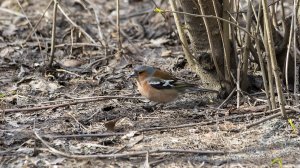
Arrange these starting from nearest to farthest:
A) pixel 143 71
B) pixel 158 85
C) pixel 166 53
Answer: pixel 158 85 < pixel 143 71 < pixel 166 53

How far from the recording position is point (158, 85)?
6539mm

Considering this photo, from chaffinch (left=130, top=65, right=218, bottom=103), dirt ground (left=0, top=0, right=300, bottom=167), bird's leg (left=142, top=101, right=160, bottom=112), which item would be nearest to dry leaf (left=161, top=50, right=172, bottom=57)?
dirt ground (left=0, top=0, right=300, bottom=167)

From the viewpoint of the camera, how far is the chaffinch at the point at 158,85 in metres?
6.41

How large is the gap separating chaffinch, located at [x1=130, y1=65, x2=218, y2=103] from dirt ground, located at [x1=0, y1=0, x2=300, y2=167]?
14cm

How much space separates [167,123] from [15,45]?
3860mm

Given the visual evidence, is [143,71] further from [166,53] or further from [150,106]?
[166,53]

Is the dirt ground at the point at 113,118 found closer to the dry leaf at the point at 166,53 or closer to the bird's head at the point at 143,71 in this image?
the dry leaf at the point at 166,53

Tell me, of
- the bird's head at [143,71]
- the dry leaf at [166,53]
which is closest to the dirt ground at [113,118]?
the dry leaf at [166,53]

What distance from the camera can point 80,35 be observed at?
28.3 ft

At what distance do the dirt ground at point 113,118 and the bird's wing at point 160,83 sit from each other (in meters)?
0.23

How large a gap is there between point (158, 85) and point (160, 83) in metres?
0.08

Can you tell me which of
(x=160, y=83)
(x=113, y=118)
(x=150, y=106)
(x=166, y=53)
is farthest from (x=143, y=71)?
(x=166, y=53)

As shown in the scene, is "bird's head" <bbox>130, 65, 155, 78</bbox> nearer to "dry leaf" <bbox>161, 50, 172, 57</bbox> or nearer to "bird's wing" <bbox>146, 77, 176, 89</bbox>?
"bird's wing" <bbox>146, 77, 176, 89</bbox>

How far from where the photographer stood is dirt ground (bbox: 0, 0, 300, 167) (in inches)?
193
